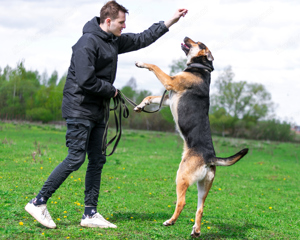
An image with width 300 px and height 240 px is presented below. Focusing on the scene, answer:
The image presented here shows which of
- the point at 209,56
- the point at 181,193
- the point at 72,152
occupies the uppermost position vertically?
the point at 209,56

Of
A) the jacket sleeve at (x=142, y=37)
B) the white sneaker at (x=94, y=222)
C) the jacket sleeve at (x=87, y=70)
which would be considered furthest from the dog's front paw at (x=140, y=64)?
the white sneaker at (x=94, y=222)

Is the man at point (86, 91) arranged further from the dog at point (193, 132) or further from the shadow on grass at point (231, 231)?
the shadow on grass at point (231, 231)

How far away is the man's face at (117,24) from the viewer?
154 inches

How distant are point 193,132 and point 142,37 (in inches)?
62.7

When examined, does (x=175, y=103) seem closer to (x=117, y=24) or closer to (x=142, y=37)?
(x=142, y=37)

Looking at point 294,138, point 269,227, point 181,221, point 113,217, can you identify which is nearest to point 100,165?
point 113,217

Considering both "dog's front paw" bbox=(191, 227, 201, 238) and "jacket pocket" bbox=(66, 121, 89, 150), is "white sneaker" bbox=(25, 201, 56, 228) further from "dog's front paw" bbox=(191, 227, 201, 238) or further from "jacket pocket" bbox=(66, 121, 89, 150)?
"dog's front paw" bbox=(191, 227, 201, 238)

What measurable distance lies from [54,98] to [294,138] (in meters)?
31.2

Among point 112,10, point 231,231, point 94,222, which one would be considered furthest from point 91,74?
point 231,231

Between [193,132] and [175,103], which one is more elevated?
[175,103]

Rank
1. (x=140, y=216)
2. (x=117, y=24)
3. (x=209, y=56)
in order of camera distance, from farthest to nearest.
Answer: (x=140, y=216), (x=209, y=56), (x=117, y=24)

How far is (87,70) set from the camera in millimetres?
3711

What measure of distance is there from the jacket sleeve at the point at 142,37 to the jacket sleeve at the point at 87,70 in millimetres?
783

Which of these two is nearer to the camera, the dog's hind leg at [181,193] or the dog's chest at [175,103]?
the dog's hind leg at [181,193]
